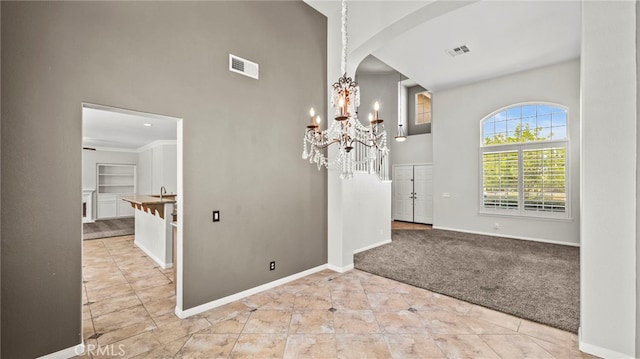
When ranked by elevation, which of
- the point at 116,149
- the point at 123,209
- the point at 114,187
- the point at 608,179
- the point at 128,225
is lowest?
the point at 128,225

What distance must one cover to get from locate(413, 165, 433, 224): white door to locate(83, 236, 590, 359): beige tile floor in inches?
228

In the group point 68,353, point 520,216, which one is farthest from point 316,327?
point 520,216

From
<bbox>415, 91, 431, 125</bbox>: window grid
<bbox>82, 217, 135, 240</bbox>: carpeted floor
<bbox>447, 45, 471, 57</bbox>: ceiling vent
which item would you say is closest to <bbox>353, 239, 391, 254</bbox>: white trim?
<bbox>447, 45, 471, 57</bbox>: ceiling vent

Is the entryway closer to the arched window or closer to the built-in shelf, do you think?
the arched window

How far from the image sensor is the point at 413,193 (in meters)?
9.27

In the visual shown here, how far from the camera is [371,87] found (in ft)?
29.9

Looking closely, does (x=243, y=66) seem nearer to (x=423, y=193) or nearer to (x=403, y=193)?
(x=423, y=193)

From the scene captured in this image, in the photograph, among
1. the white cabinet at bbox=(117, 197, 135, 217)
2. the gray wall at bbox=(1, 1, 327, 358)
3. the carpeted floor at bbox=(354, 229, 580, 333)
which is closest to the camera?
the gray wall at bbox=(1, 1, 327, 358)

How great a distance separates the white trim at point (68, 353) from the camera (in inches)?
84.1

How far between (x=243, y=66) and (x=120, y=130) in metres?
6.15

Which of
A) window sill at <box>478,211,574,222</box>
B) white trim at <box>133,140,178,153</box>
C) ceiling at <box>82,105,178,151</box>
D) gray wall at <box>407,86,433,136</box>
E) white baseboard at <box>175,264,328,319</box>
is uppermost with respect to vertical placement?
gray wall at <box>407,86,433,136</box>

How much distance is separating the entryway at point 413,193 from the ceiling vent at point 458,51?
3936 millimetres

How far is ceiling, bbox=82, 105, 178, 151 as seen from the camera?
591 centimetres

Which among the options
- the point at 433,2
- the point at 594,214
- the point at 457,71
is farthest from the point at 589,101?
the point at 457,71
